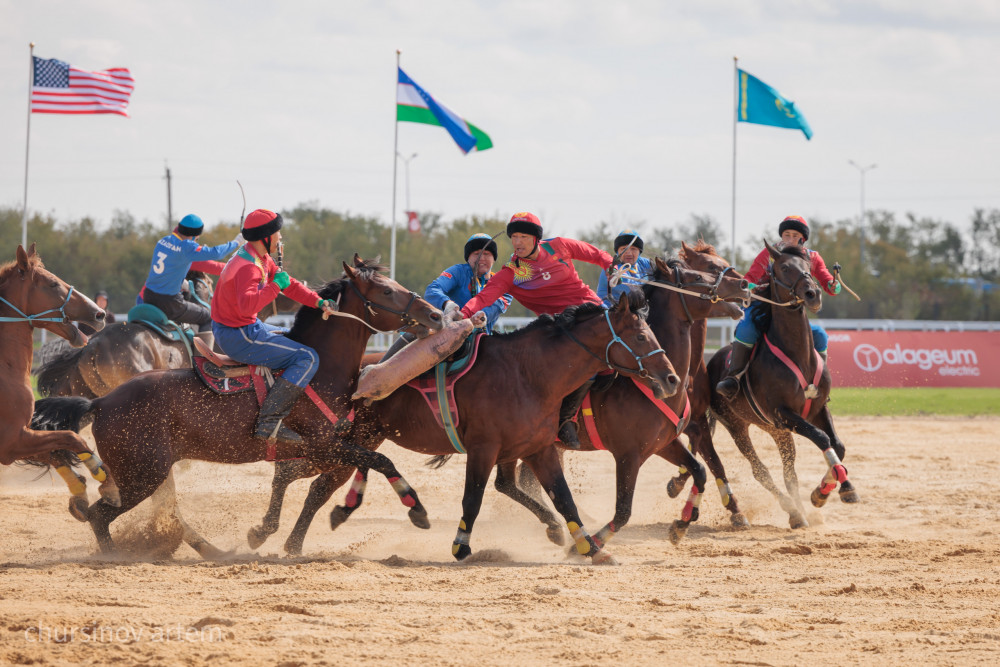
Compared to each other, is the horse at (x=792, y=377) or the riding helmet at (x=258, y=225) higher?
the riding helmet at (x=258, y=225)

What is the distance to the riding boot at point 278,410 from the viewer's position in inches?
272

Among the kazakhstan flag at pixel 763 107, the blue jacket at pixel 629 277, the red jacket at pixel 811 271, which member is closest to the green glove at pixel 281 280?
the blue jacket at pixel 629 277

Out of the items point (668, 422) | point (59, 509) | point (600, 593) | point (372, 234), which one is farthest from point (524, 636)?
point (372, 234)

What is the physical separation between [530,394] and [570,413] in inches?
23.4

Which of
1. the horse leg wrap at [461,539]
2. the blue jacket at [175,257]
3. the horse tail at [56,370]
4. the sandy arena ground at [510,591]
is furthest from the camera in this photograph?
the horse tail at [56,370]

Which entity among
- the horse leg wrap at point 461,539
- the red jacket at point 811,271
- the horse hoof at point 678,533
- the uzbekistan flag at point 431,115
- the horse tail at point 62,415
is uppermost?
the uzbekistan flag at point 431,115

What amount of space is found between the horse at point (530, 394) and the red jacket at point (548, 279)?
1.43ft

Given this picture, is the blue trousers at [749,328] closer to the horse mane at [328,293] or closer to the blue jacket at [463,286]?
the blue jacket at [463,286]

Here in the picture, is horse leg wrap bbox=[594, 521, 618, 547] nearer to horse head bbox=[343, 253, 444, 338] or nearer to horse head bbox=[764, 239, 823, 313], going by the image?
horse head bbox=[343, 253, 444, 338]

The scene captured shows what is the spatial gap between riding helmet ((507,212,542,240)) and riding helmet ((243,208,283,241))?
5.91 feet

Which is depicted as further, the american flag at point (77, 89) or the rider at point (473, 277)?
the american flag at point (77, 89)

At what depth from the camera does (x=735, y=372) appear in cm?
943

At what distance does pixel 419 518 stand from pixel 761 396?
12.6 feet

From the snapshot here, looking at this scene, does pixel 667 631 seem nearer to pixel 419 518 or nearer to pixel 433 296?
pixel 419 518
